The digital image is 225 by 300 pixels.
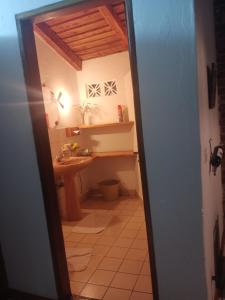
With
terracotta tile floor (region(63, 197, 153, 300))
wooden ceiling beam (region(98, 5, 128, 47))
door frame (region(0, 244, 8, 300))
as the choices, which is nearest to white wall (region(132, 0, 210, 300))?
terracotta tile floor (region(63, 197, 153, 300))

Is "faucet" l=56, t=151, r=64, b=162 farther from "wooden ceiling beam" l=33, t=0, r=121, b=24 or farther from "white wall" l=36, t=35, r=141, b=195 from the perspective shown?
"wooden ceiling beam" l=33, t=0, r=121, b=24

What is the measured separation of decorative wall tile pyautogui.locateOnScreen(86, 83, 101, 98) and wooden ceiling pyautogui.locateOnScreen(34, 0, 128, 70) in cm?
41

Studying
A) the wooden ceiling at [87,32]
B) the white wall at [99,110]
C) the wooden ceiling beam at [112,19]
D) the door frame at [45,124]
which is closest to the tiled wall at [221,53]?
the wooden ceiling at [87,32]

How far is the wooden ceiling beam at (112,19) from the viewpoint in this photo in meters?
2.69

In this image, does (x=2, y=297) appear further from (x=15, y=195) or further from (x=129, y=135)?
(x=129, y=135)

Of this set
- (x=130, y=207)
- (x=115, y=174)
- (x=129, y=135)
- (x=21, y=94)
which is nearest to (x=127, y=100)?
(x=129, y=135)

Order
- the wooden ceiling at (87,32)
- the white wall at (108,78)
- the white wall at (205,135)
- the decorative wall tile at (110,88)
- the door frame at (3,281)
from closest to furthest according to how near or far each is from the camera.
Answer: the white wall at (205,135) → the door frame at (3,281) → the wooden ceiling at (87,32) → the white wall at (108,78) → the decorative wall tile at (110,88)

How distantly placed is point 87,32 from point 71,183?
1969mm

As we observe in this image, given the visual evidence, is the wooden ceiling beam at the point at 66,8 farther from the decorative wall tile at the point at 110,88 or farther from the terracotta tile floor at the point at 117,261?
the decorative wall tile at the point at 110,88

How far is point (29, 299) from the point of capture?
6.24 feet

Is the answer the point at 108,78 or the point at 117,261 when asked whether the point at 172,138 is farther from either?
the point at 108,78

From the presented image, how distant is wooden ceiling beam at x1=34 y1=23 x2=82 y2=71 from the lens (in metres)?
3.07

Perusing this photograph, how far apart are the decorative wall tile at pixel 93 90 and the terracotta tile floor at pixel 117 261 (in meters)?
1.88

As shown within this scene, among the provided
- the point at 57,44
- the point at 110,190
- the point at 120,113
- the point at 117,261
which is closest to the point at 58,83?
the point at 57,44
